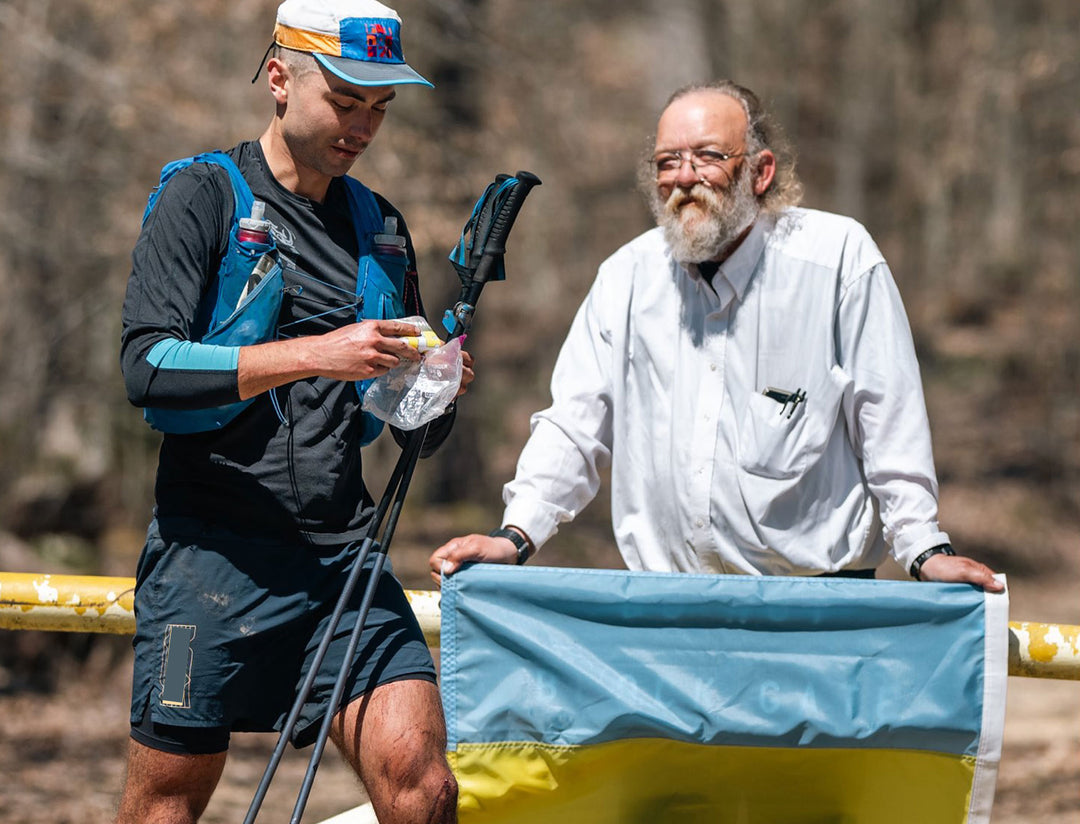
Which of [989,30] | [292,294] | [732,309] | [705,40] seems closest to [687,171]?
[732,309]

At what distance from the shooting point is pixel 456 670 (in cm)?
354

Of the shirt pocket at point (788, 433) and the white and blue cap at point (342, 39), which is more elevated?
the white and blue cap at point (342, 39)

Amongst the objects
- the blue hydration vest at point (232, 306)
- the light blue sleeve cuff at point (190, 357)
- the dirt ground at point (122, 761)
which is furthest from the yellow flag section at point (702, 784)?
the dirt ground at point (122, 761)

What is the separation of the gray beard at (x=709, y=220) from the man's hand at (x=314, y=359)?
1.23 meters

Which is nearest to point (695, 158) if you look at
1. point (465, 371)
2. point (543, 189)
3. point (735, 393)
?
point (735, 393)

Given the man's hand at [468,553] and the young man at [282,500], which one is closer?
the young man at [282,500]

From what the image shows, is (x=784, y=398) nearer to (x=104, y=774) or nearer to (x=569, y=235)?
(x=104, y=774)

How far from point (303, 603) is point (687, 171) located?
5.46ft

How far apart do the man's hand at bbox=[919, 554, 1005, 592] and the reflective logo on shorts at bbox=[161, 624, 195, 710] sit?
186 centimetres

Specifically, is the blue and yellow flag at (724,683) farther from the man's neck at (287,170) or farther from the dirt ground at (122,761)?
the dirt ground at (122,761)

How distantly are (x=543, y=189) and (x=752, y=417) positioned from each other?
1286 centimetres

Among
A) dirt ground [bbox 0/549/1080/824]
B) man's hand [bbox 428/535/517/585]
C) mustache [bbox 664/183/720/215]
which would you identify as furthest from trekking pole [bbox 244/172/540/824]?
dirt ground [bbox 0/549/1080/824]

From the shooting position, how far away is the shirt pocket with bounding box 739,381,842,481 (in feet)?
12.2

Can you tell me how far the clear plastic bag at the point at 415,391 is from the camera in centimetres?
317
